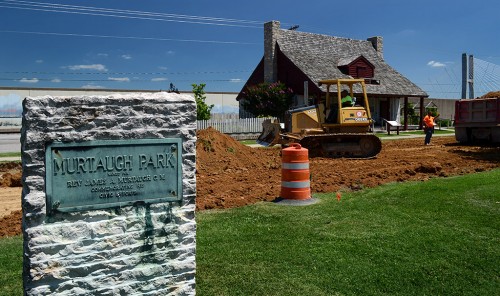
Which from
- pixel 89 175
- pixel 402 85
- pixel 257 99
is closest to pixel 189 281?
pixel 89 175

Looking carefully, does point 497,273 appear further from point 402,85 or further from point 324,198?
point 402,85

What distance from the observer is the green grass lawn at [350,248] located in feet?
16.9

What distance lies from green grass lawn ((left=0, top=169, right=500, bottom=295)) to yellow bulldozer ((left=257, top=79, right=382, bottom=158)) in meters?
8.06

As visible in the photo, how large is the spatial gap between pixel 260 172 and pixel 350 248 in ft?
23.7

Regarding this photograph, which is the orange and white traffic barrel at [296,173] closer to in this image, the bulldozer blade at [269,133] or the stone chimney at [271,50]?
the bulldozer blade at [269,133]

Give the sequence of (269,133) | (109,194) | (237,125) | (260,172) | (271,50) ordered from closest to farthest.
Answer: (109,194) → (260,172) → (269,133) → (237,125) → (271,50)

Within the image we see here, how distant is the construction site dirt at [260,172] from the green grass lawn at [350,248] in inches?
46.5

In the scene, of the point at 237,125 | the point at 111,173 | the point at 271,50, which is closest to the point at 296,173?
the point at 111,173

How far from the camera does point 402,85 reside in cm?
4050

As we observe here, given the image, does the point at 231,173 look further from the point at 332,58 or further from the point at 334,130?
the point at 332,58

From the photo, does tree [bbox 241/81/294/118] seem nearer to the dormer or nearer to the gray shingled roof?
the gray shingled roof

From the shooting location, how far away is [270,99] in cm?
3519

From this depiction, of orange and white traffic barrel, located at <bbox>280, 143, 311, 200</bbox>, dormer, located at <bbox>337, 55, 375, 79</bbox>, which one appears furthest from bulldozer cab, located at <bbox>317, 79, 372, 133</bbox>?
dormer, located at <bbox>337, 55, 375, 79</bbox>

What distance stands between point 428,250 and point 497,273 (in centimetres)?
87
